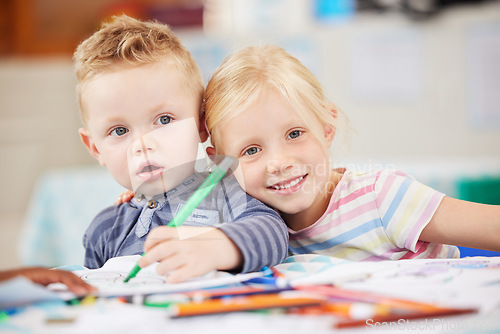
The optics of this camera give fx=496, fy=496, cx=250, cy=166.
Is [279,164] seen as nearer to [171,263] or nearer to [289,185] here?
[289,185]

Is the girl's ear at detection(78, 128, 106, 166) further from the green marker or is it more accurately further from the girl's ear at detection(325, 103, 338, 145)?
the girl's ear at detection(325, 103, 338, 145)

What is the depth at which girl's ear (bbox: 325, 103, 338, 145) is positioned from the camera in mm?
600

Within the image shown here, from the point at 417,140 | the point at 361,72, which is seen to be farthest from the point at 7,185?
the point at 417,140

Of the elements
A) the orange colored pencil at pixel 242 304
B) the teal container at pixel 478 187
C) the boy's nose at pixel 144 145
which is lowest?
the teal container at pixel 478 187

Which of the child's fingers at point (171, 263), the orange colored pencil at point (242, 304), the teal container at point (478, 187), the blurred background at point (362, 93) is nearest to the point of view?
the orange colored pencil at point (242, 304)

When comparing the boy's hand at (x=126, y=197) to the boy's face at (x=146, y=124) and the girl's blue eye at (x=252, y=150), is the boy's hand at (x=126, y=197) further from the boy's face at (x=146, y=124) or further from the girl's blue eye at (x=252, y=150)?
the girl's blue eye at (x=252, y=150)

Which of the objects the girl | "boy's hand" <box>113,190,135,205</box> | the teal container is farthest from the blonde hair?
the teal container

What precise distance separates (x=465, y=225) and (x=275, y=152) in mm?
214

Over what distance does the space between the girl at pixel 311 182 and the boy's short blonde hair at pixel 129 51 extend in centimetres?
4

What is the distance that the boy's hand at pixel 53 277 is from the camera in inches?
16.0

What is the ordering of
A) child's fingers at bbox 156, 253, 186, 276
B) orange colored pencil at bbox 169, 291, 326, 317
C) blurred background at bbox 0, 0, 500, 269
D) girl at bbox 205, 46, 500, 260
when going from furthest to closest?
blurred background at bbox 0, 0, 500, 269, girl at bbox 205, 46, 500, 260, child's fingers at bbox 156, 253, 186, 276, orange colored pencil at bbox 169, 291, 326, 317

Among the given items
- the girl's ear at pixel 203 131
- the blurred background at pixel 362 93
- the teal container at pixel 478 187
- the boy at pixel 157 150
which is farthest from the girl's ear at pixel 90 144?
the teal container at pixel 478 187

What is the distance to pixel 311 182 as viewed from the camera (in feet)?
1.84

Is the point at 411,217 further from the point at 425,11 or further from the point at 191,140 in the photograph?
the point at 425,11
